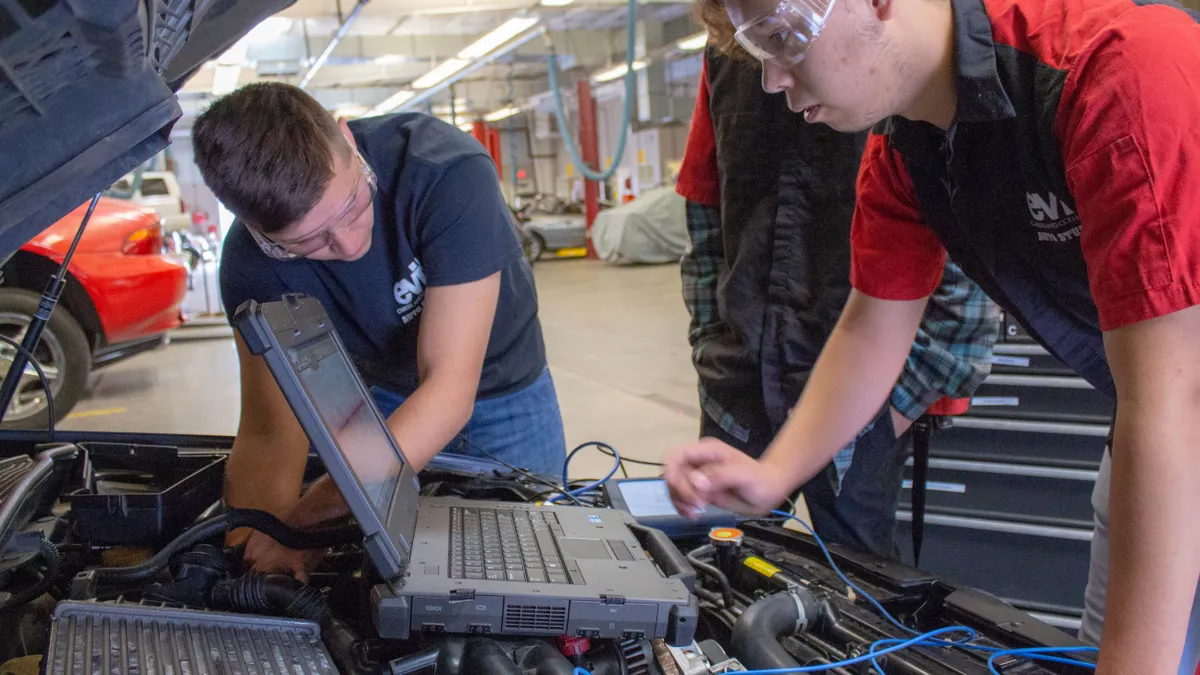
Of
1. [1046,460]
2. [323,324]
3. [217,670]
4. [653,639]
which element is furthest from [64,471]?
[1046,460]

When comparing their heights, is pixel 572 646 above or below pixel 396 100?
above

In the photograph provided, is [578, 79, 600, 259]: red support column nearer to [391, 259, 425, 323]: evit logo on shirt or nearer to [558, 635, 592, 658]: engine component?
[391, 259, 425, 323]: evit logo on shirt

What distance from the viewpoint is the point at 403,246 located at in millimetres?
1396

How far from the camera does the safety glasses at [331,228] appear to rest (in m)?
1.19

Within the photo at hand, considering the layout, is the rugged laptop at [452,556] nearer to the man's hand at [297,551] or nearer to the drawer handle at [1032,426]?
the man's hand at [297,551]

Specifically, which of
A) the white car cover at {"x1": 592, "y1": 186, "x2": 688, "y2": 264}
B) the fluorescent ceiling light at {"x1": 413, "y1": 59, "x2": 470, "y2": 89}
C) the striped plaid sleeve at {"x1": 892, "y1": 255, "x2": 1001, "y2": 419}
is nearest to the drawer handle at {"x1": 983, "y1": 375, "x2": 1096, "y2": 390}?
the striped plaid sleeve at {"x1": 892, "y1": 255, "x2": 1001, "y2": 419}

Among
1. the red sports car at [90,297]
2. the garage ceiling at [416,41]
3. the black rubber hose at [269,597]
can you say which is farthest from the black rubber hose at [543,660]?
the garage ceiling at [416,41]

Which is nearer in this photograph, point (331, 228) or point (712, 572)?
point (712, 572)

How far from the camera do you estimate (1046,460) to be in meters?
2.04

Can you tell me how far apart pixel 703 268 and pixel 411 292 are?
0.63m

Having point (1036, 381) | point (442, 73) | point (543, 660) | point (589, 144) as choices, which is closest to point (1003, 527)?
point (1036, 381)

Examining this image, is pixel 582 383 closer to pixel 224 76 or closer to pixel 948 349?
pixel 948 349

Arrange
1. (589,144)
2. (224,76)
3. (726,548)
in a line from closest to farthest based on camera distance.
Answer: (726,548) < (224,76) < (589,144)

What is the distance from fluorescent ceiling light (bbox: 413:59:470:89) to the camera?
33.3 feet
